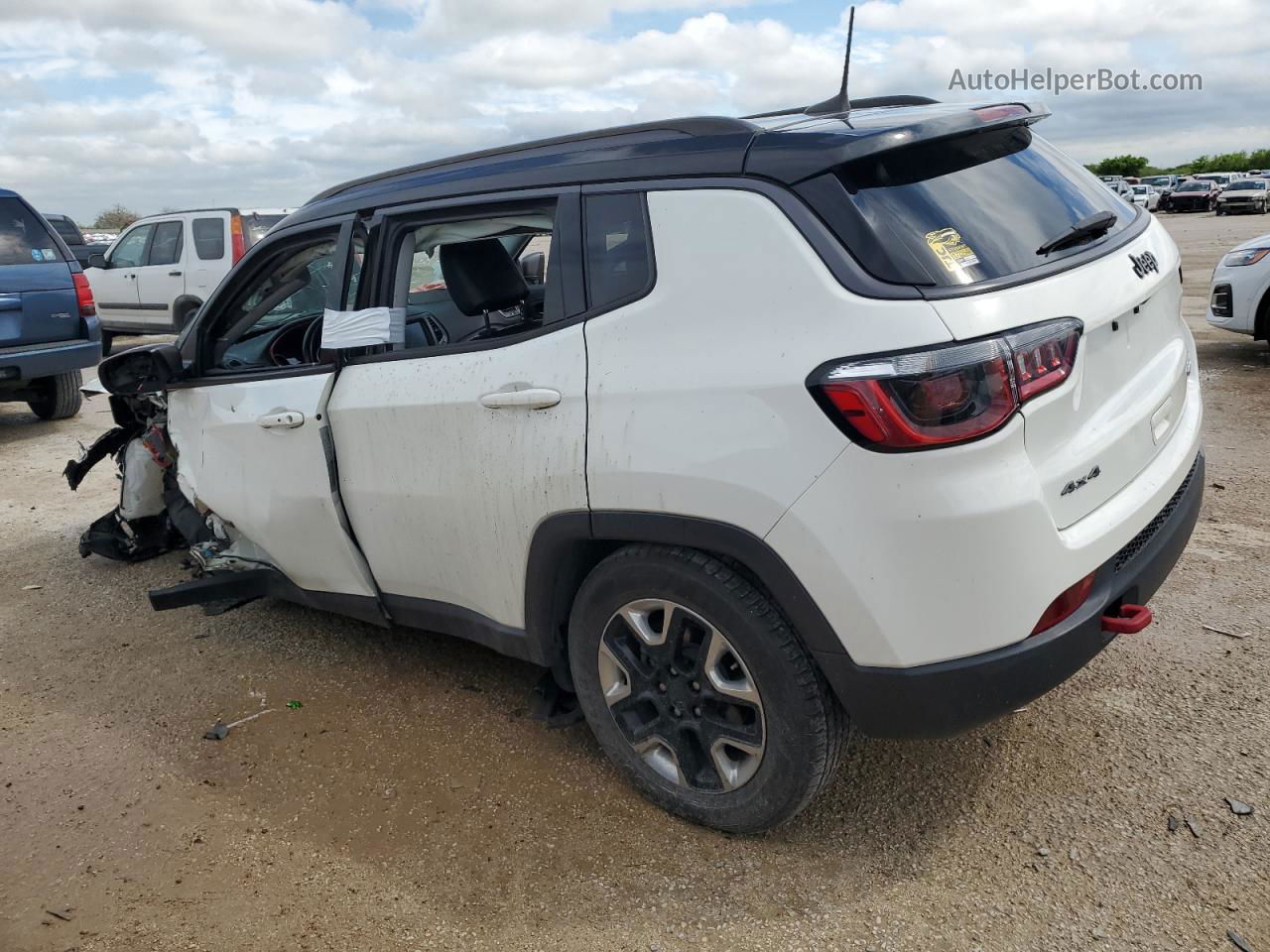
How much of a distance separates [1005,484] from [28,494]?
6.71 metres

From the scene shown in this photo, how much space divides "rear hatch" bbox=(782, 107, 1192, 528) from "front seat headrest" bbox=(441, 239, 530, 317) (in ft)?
4.45

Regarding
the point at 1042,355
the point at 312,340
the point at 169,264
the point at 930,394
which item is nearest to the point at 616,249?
the point at 930,394

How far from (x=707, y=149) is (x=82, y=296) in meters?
7.80

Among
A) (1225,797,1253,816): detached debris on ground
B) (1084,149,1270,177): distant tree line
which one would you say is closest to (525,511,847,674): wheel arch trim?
(1225,797,1253,816): detached debris on ground

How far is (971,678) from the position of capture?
223 centimetres

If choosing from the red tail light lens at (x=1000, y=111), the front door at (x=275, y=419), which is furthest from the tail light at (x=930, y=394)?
the front door at (x=275, y=419)

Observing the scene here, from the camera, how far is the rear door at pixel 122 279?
13.4 m

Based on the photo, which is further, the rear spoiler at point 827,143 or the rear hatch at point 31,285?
the rear hatch at point 31,285

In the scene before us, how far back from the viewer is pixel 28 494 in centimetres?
674

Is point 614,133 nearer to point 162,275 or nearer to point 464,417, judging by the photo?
point 464,417

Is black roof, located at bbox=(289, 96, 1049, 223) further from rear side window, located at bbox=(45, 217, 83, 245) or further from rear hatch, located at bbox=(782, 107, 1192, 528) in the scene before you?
rear side window, located at bbox=(45, 217, 83, 245)

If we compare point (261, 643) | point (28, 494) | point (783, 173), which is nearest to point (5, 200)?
point (28, 494)

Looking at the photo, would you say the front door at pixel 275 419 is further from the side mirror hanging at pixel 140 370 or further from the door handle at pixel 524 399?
the door handle at pixel 524 399

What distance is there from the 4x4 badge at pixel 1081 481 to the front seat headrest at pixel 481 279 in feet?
6.08
